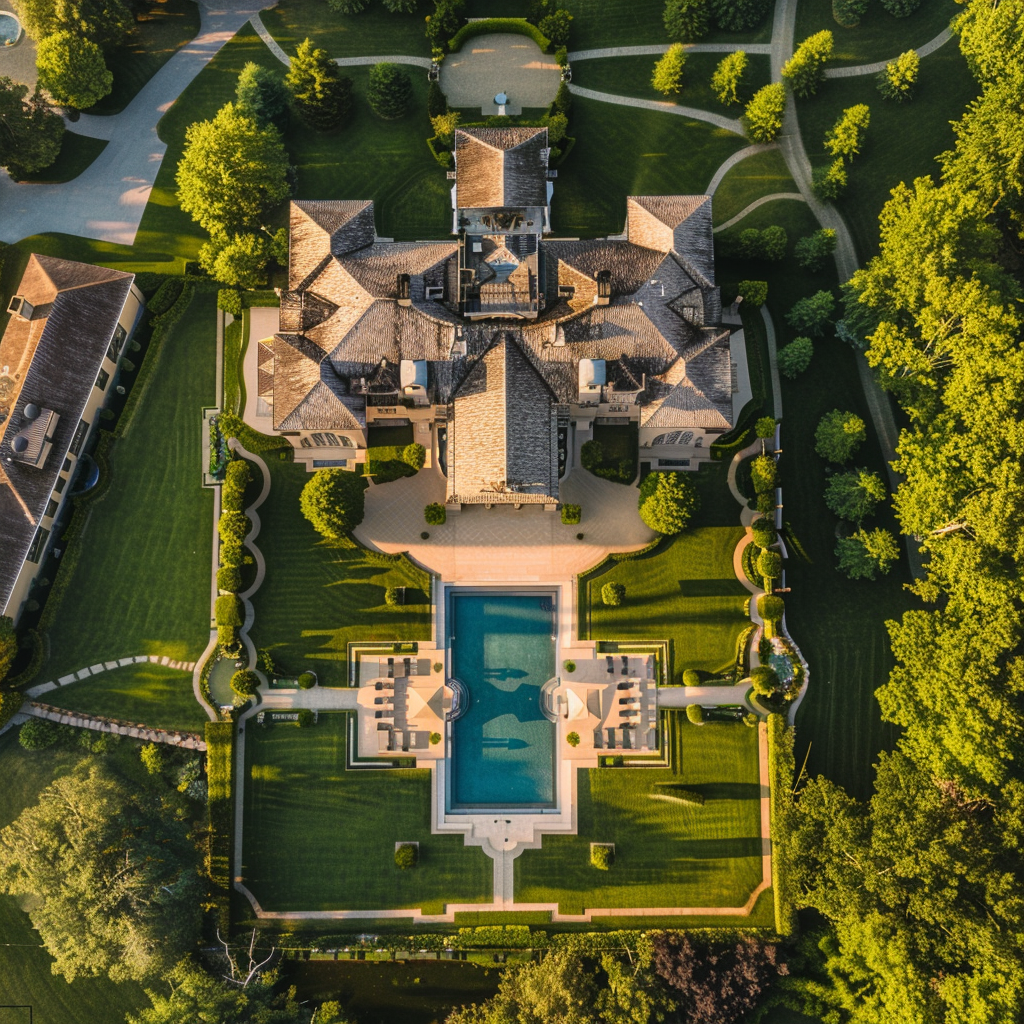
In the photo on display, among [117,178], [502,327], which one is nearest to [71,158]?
[117,178]

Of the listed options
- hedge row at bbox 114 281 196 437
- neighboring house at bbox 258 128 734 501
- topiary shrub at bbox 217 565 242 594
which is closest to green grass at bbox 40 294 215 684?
hedge row at bbox 114 281 196 437

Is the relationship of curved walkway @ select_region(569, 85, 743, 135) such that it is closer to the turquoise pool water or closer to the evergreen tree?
the evergreen tree

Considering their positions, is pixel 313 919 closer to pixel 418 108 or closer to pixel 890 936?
pixel 890 936

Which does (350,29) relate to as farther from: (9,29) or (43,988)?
(43,988)

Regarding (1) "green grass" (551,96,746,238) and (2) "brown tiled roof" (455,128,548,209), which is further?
(1) "green grass" (551,96,746,238)

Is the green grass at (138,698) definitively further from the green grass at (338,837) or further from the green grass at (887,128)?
the green grass at (887,128)
